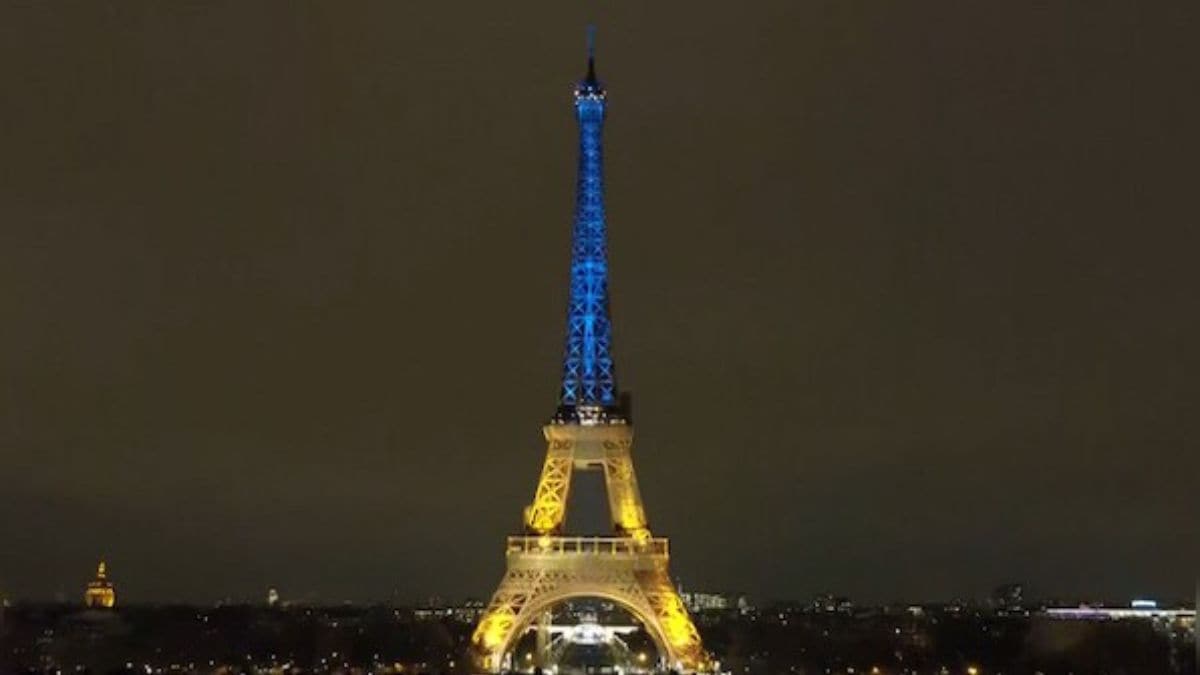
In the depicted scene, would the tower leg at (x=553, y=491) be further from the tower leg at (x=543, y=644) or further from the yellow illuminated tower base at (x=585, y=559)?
the tower leg at (x=543, y=644)

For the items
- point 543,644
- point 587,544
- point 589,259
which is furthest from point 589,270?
point 543,644

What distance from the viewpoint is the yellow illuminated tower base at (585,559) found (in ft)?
233

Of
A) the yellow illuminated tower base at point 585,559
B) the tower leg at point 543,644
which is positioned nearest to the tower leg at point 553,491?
the yellow illuminated tower base at point 585,559

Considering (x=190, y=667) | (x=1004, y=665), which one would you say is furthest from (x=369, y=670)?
(x=1004, y=665)

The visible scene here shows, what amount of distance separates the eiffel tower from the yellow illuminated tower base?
0.04 meters

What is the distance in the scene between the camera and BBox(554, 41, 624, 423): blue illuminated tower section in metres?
73.1

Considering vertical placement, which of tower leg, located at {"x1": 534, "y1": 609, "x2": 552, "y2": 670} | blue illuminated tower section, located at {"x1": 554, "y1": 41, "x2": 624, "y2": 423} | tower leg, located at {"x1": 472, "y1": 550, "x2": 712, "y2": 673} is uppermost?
blue illuminated tower section, located at {"x1": 554, "y1": 41, "x2": 624, "y2": 423}

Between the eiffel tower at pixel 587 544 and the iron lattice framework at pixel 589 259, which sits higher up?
the iron lattice framework at pixel 589 259

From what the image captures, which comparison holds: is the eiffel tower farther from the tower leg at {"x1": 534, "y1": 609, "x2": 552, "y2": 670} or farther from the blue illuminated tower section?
the tower leg at {"x1": 534, "y1": 609, "x2": 552, "y2": 670}

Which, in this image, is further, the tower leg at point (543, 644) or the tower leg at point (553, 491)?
the tower leg at point (543, 644)

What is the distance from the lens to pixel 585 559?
233 ft

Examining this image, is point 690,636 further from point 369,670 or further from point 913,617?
point 913,617

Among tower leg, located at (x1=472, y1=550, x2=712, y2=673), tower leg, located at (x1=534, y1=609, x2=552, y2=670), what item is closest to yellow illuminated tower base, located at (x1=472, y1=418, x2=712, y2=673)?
tower leg, located at (x1=472, y1=550, x2=712, y2=673)

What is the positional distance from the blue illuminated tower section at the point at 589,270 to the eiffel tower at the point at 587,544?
5cm
